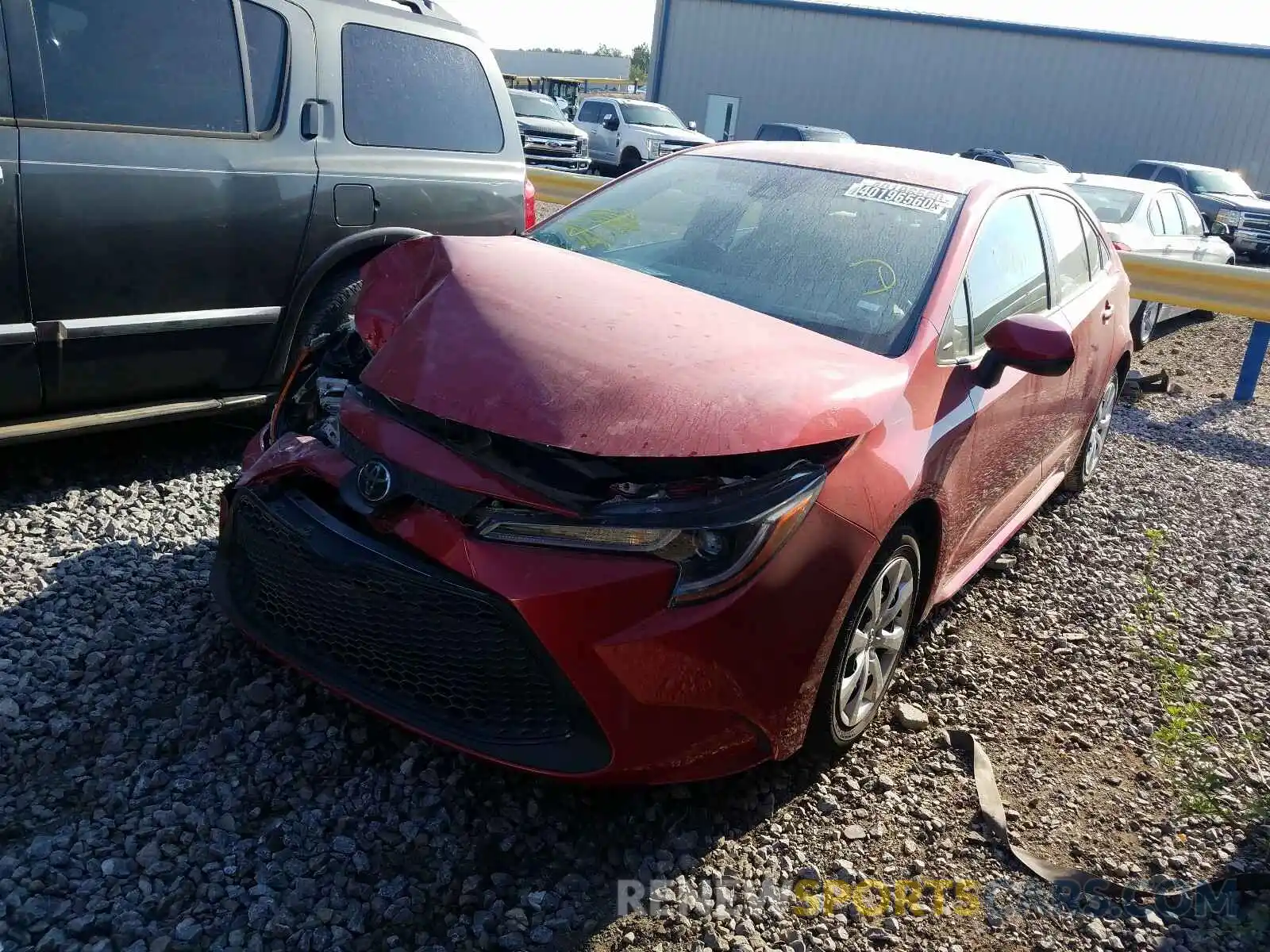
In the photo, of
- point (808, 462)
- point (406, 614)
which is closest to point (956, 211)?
point (808, 462)

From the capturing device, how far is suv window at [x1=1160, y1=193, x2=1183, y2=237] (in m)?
10.1

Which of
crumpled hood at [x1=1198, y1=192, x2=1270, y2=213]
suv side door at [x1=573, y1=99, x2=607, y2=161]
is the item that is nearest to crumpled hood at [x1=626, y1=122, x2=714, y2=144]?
suv side door at [x1=573, y1=99, x2=607, y2=161]

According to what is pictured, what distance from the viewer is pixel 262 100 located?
13.4ft

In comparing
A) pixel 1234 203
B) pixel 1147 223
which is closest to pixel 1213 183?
pixel 1234 203

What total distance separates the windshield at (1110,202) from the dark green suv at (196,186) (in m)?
6.82

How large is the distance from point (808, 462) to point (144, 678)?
1.92m

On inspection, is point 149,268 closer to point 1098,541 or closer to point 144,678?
point 144,678

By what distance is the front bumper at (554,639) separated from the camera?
Result: 2.25 metres

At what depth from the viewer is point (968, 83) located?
3111cm

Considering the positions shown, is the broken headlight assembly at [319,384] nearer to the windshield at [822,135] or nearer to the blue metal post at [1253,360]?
the blue metal post at [1253,360]

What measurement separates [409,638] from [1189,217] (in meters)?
11.0

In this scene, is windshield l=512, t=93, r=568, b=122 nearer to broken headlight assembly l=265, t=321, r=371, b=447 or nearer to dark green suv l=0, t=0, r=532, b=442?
dark green suv l=0, t=0, r=532, b=442

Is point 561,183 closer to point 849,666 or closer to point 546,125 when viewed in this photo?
point 849,666

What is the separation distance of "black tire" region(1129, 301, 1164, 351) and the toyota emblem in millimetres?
8096
